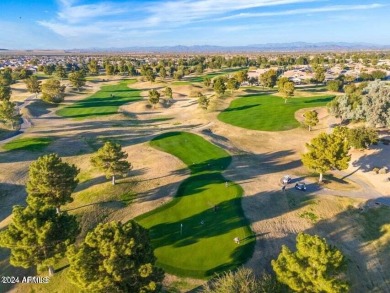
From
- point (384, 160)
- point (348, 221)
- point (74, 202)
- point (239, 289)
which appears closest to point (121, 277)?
point (239, 289)

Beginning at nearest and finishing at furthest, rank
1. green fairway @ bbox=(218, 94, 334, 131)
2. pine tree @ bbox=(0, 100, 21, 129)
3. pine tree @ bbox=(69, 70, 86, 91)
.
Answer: pine tree @ bbox=(0, 100, 21, 129), green fairway @ bbox=(218, 94, 334, 131), pine tree @ bbox=(69, 70, 86, 91)

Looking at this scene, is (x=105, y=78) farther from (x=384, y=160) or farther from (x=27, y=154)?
(x=384, y=160)

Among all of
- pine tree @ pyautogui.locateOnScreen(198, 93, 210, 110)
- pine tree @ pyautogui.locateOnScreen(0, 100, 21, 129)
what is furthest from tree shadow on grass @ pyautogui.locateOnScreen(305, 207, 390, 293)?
pine tree @ pyautogui.locateOnScreen(0, 100, 21, 129)

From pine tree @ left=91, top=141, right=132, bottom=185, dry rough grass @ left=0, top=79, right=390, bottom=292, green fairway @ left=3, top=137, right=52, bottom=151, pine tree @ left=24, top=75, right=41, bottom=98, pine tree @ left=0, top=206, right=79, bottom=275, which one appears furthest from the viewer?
pine tree @ left=24, top=75, right=41, bottom=98

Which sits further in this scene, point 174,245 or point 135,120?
point 135,120

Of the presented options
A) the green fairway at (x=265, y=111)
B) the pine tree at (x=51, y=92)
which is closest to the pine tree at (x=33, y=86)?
the pine tree at (x=51, y=92)

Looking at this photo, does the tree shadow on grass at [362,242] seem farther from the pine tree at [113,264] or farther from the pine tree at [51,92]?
the pine tree at [51,92]

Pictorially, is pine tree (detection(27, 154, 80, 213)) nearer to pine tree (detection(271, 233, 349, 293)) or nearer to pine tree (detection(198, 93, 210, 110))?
pine tree (detection(271, 233, 349, 293))
